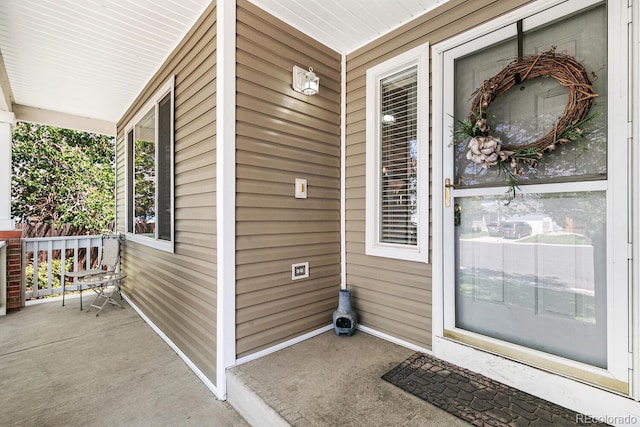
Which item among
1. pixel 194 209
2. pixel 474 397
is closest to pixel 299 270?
pixel 194 209

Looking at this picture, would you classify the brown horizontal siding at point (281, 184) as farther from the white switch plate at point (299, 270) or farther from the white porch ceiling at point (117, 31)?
the white porch ceiling at point (117, 31)

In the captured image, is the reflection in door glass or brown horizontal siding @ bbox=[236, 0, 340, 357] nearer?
the reflection in door glass

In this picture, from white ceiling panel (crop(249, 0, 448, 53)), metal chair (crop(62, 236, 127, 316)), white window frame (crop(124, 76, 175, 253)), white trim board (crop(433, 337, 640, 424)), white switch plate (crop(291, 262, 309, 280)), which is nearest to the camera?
white trim board (crop(433, 337, 640, 424))

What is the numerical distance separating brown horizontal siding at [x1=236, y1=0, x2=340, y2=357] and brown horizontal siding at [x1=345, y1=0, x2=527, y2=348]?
6.3 inches

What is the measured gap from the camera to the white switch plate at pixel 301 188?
2539mm

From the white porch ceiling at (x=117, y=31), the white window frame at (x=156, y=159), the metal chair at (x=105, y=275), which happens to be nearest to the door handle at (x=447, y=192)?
the white porch ceiling at (x=117, y=31)

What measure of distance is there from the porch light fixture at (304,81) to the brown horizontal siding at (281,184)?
0.18 feet

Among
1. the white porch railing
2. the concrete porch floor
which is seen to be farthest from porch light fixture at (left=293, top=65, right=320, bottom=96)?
the white porch railing

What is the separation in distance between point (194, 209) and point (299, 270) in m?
1.04

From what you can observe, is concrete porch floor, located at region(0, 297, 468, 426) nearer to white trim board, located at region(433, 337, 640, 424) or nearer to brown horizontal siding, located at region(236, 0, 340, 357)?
brown horizontal siding, located at region(236, 0, 340, 357)

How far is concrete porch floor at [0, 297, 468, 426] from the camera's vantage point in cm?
168

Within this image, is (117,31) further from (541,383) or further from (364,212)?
(541,383)

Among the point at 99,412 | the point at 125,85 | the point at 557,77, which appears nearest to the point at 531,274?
the point at 557,77

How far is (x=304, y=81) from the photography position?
8.38 ft
